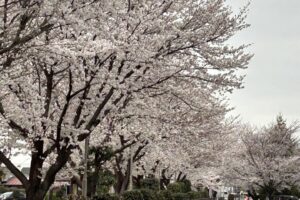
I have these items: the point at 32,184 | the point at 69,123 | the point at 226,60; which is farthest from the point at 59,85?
the point at 226,60

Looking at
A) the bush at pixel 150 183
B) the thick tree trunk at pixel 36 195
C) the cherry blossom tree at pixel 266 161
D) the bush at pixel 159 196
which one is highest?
the cherry blossom tree at pixel 266 161

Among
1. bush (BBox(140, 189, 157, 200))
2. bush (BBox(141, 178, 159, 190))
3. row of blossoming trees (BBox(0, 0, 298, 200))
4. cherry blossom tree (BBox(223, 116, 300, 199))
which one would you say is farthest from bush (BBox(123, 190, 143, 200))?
cherry blossom tree (BBox(223, 116, 300, 199))

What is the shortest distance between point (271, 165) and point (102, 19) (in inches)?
1151

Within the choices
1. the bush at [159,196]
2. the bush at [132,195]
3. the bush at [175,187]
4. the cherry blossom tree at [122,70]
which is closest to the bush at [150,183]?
the bush at [175,187]

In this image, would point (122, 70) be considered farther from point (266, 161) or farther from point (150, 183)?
point (266, 161)

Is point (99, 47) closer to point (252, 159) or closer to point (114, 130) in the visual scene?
point (114, 130)

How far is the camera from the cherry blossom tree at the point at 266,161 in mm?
36625

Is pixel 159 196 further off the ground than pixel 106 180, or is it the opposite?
pixel 106 180

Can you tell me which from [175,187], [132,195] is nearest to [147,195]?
[132,195]

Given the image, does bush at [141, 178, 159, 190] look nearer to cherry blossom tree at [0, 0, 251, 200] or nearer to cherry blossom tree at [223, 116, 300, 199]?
cherry blossom tree at [223, 116, 300, 199]

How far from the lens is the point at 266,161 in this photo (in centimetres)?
3703

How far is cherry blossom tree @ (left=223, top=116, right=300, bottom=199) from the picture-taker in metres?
36.6

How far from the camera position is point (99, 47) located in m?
9.28

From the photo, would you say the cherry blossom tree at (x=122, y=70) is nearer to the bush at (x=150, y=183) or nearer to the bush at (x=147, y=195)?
the bush at (x=147, y=195)
